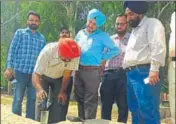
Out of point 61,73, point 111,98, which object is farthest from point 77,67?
point 111,98

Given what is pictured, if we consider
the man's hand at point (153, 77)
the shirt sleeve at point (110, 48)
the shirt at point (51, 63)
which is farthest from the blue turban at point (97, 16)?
the man's hand at point (153, 77)

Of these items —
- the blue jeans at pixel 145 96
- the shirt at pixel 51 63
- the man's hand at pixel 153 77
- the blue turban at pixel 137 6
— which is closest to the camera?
the man's hand at pixel 153 77

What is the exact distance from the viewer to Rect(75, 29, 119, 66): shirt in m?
4.07

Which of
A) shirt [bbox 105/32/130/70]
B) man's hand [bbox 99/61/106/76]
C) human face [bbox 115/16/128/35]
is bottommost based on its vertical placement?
man's hand [bbox 99/61/106/76]

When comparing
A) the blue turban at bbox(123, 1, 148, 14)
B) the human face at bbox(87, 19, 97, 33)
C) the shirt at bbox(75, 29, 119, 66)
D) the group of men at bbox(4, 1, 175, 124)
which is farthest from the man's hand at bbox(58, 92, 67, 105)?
the blue turban at bbox(123, 1, 148, 14)

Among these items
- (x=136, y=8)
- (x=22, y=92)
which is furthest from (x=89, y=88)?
(x=136, y=8)

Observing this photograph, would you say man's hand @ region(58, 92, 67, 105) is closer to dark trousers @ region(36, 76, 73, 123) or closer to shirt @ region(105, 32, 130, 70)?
dark trousers @ region(36, 76, 73, 123)

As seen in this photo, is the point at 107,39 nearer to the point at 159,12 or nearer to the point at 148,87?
the point at 148,87

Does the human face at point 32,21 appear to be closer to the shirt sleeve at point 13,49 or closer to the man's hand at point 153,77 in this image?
the shirt sleeve at point 13,49

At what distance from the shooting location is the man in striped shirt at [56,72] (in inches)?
153

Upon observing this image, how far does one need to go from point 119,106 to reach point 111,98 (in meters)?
0.11

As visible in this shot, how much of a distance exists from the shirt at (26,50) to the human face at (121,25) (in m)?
0.84

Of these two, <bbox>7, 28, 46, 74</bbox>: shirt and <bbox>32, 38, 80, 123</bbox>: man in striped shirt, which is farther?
<bbox>7, 28, 46, 74</bbox>: shirt

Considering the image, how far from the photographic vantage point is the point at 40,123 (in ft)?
13.1
